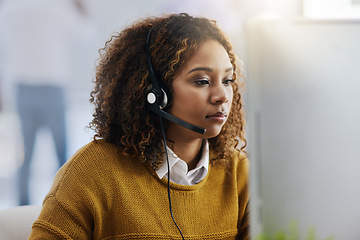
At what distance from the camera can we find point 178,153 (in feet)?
3.36

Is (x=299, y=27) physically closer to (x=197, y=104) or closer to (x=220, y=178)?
(x=197, y=104)

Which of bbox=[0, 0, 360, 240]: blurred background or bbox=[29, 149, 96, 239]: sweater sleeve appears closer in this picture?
bbox=[0, 0, 360, 240]: blurred background

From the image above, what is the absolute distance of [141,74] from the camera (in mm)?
1005

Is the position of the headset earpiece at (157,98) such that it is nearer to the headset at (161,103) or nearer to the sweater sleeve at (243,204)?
the headset at (161,103)

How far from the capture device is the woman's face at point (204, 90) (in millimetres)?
929

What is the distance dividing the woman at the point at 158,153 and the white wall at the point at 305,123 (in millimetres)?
494

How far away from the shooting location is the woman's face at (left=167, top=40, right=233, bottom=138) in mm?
929

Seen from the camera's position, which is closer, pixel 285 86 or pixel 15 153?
pixel 285 86

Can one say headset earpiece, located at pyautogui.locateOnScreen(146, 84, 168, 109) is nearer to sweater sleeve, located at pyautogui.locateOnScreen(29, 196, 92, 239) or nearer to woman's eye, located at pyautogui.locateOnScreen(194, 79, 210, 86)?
woman's eye, located at pyautogui.locateOnScreen(194, 79, 210, 86)

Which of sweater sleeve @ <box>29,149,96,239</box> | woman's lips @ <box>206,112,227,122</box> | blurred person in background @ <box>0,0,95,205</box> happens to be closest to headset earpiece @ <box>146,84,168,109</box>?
woman's lips @ <box>206,112,227,122</box>

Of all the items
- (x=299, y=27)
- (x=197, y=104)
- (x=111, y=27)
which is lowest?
(x=197, y=104)

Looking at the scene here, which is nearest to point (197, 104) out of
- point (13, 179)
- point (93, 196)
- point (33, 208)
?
point (93, 196)

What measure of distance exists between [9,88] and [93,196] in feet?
4.62

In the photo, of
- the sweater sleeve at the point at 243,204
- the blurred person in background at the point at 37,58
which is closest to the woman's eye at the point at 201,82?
the sweater sleeve at the point at 243,204
